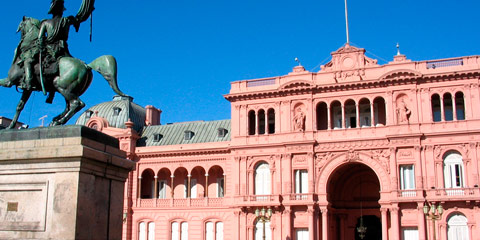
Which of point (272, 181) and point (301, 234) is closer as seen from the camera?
point (301, 234)

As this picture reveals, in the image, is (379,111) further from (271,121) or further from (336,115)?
(271,121)

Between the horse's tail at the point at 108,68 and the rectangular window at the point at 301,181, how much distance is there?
3632cm

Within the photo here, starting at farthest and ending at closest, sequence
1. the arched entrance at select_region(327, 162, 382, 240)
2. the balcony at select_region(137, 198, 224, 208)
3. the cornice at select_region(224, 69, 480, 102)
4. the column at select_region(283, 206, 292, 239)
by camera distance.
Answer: the balcony at select_region(137, 198, 224, 208) → the arched entrance at select_region(327, 162, 382, 240) → the column at select_region(283, 206, 292, 239) → the cornice at select_region(224, 69, 480, 102)

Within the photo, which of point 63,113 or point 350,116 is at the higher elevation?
point 350,116

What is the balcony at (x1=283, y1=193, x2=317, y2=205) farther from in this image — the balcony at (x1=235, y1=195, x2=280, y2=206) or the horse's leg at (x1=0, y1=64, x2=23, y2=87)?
the horse's leg at (x1=0, y1=64, x2=23, y2=87)

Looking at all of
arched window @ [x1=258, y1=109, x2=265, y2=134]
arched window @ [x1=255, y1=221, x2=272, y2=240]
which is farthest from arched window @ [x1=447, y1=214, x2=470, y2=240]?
arched window @ [x1=258, y1=109, x2=265, y2=134]

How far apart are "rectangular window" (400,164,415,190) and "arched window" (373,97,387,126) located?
497cm

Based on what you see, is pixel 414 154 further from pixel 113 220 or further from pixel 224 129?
pixel 113 220

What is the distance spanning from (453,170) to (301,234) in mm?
13816

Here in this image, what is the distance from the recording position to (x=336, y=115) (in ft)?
166

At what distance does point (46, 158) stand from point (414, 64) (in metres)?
40.0

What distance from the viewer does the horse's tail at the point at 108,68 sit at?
13789mm

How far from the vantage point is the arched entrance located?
51.0 m

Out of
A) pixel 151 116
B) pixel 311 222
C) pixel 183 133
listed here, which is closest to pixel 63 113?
pixel 311 222
